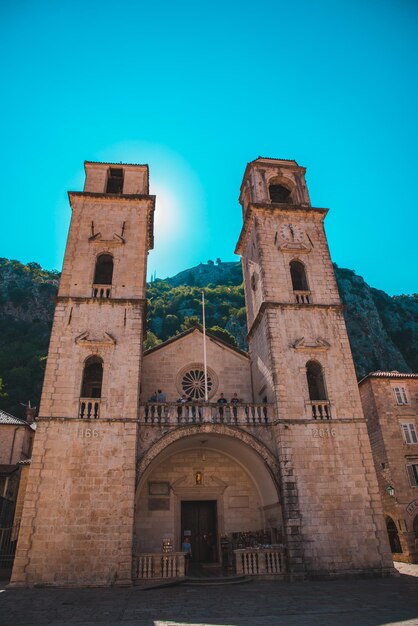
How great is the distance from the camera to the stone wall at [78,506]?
11.8 metres

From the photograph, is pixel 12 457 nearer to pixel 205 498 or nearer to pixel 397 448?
pixel 205 498

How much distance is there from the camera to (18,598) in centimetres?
984

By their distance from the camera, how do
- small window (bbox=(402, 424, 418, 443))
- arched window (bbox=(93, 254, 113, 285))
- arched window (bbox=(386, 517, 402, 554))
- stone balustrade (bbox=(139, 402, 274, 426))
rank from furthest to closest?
1. small window (bbox=(402, 424, 418, 443))
2. arched window (bbox=(386, 517, 402, 554))
3. arched window (bbox=(93, 254, 113, 285))
4. stone balustrade (bbox=(139, 402, 274, 426))

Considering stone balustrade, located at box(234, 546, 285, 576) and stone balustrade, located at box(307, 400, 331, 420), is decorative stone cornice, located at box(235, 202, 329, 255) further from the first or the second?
stone balustrade, located at box(234, 546, 285, 576)

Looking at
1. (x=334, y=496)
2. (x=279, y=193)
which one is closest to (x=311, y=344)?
(x=334, y=496)

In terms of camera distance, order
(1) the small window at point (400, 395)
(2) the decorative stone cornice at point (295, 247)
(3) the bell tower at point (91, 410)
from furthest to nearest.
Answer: (1) the small window at point (400, 395), (2) the decorative stone cornice at point (295, 247), (3) the bell tower at point (91, 410)

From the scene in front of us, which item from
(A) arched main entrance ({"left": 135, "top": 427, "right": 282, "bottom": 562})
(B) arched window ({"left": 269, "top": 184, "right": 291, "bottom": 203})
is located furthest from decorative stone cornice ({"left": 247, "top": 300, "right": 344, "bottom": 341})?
(B) arched window ({"left": 269, "top": 184, "right": 291, "bottom": 203})

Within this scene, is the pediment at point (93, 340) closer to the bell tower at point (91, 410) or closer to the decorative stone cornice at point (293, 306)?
the bell tower at point (91, 410)

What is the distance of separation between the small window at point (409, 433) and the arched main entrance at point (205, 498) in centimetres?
1083

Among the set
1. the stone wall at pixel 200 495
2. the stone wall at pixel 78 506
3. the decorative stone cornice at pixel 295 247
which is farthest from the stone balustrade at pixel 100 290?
the decorative stone cornice at pixel 295 247

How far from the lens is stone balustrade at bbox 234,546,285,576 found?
1278cm

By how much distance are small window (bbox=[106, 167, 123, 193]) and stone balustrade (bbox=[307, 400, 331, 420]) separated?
14006 mm

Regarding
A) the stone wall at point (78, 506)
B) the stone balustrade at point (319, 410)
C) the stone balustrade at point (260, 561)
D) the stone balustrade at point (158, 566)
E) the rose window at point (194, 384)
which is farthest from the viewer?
the rose window at point (194, 384)

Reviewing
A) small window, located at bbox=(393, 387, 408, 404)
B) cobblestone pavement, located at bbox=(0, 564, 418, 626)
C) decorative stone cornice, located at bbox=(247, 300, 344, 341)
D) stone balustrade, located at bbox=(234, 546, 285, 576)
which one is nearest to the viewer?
cobblestone pavement, located at bbox=(0, 564, 418, 626)
